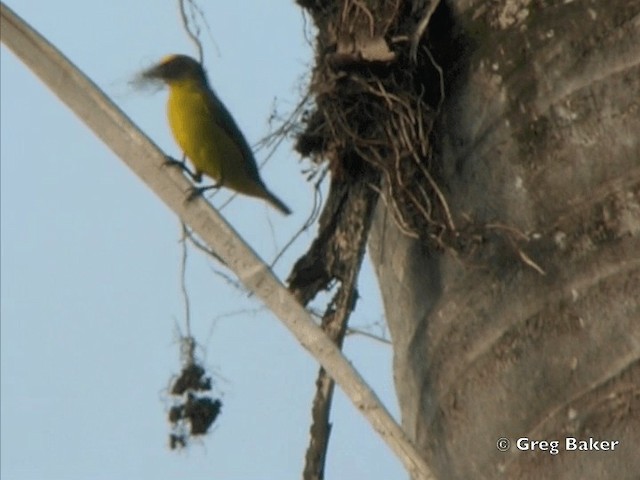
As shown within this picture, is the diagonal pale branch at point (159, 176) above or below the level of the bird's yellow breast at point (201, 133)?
below

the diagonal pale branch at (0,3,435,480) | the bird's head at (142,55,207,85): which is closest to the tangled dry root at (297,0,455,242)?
the diagonal pale branch at (0,3,435,480)

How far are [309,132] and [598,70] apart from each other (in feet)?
4.02

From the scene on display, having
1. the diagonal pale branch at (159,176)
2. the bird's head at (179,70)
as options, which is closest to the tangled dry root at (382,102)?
the diagonal pale branch at (159,176)

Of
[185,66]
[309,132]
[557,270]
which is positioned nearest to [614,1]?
[557,270]

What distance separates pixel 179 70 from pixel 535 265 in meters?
2.60

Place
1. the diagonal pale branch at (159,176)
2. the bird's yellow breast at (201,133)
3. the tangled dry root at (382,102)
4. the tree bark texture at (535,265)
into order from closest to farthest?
the tree bark texture at (535,265) → the diagonal pale branch at (159,176) → the tangled dry root at (382,102) → the bird's yellow breast at (201,133)

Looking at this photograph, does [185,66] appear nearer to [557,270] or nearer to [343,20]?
[343,20]

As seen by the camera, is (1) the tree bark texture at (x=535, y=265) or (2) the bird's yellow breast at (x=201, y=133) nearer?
(1) the tree bark texture at (x=535, y=265)

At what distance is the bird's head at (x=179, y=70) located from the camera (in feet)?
15.6

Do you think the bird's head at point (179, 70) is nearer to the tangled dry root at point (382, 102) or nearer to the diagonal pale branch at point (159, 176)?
A: the tangled dry root at point (382, 102)

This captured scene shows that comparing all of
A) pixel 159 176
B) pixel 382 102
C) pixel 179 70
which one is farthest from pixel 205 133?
pixel 159 176

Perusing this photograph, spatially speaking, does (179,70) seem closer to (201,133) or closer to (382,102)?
(201,133)

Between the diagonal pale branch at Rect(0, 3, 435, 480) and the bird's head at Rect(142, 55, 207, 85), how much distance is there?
193 centimetres

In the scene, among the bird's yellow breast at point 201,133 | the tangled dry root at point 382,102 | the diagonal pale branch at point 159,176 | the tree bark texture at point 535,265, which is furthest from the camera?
the bird's yellow breast at point 201,133
